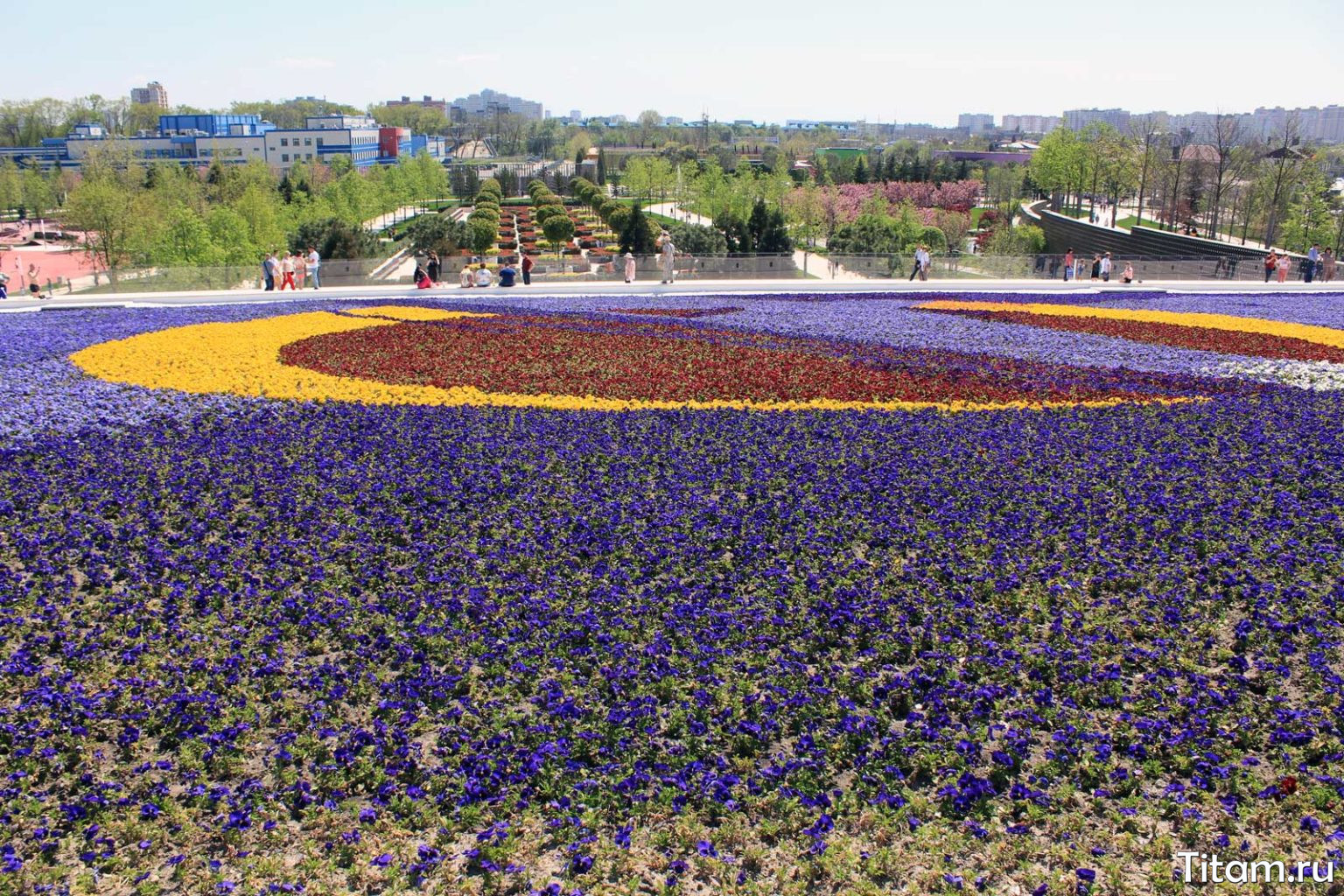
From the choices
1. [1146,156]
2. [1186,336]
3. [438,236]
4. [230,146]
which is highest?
[230,146]

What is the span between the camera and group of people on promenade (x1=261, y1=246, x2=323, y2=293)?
26.8 metres

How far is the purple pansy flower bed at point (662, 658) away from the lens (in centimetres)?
486

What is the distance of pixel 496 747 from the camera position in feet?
18.0

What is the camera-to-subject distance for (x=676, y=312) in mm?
21828

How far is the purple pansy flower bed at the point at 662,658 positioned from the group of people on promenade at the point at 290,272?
16330 mm

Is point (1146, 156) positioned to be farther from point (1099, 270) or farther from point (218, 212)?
point (218, 212)

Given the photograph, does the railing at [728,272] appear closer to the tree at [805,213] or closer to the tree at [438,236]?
the tree at [438,236]

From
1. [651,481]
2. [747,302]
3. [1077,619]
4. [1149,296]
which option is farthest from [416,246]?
[1077,619]

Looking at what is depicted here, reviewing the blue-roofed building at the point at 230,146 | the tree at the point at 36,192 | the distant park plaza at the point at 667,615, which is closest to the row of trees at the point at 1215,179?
the distant park plaza at the point at 667,615

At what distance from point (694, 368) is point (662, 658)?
9066 mm

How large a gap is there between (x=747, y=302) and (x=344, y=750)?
19.5 m

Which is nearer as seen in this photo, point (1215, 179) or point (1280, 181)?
point (1280, 181)

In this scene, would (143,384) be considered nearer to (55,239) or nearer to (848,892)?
(848,892)

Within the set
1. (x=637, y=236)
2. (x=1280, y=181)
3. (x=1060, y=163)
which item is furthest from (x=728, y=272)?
(x=1060, y=163)
